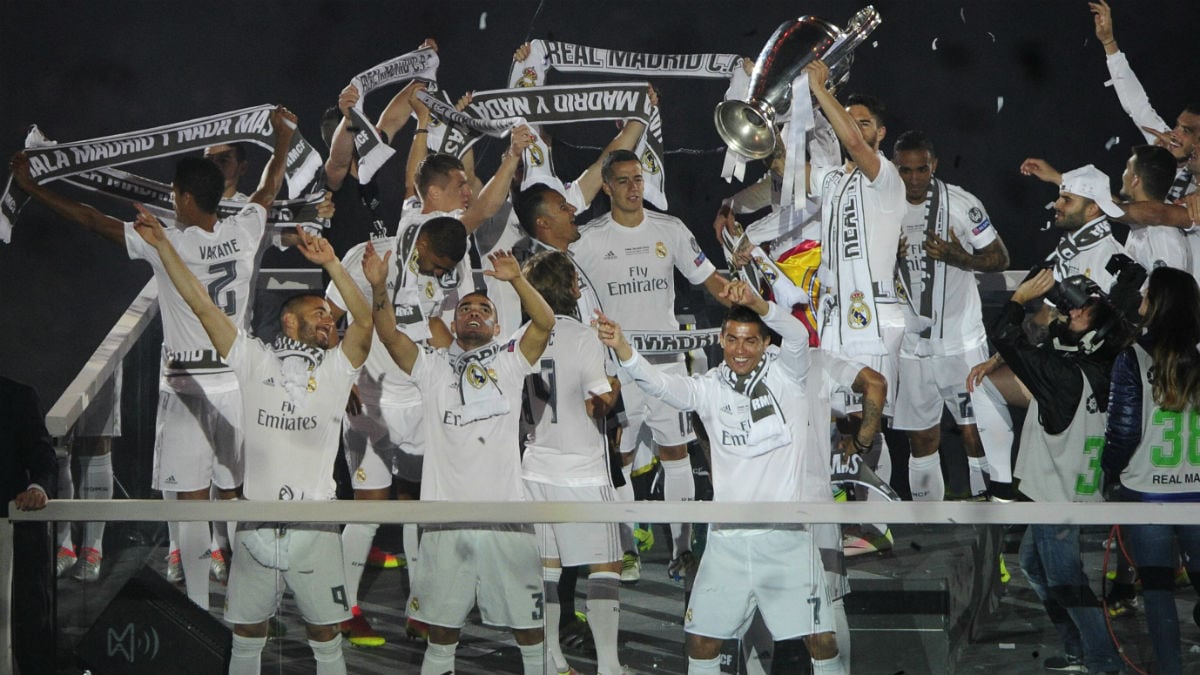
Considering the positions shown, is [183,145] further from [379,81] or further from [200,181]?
[379,81]

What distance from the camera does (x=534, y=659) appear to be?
4.48 m

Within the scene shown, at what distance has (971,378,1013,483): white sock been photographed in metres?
6.10

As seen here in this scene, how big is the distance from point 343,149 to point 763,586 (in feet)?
10.9

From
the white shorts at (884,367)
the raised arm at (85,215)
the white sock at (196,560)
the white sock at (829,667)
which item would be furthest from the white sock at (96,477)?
the white sock at (829,667)

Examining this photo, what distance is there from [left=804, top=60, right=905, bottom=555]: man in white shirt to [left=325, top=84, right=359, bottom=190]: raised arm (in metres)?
2.22

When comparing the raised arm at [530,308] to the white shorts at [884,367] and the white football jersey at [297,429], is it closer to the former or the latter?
the white football jersey at [297,429]

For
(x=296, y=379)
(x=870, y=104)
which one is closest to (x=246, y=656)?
(x=296, y=379)

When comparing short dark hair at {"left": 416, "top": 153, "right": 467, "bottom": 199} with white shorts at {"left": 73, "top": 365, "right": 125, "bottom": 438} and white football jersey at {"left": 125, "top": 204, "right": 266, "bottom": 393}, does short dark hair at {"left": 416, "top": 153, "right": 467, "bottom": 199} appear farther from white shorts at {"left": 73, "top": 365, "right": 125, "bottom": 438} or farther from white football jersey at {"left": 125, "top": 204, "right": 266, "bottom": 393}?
white shorts at {"left": 73, "top": 365, "right": 125, "bottom": 438}

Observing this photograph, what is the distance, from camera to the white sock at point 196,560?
15.0 ft

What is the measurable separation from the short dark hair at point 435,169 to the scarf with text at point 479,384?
133 cm

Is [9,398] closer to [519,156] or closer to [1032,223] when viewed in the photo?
[519,156]

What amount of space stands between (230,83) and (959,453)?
3.86m

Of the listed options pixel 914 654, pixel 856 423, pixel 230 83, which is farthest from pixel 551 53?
pixel 914 654

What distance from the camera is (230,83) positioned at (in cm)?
687
